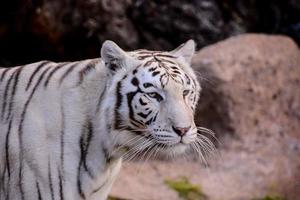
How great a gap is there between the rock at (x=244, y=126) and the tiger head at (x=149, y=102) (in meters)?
1.87

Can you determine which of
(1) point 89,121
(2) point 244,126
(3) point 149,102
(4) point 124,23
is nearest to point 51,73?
(1) point 89,121

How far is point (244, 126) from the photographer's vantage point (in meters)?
6.20

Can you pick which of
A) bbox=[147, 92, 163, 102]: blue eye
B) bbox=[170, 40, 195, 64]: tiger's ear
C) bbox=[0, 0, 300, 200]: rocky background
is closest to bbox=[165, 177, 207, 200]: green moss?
bbox=[0, 0, 300, 200]: rocky background

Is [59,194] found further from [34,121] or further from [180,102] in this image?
[180,102]

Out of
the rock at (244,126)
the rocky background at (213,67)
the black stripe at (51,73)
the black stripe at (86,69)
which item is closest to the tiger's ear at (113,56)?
the black stripe at (86,69)

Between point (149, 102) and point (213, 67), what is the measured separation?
7.95ft

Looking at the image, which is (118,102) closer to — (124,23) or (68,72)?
(68,72)

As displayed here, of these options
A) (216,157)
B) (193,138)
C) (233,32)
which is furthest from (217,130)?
(193,138)

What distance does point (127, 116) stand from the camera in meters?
3.80

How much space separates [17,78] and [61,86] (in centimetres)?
24

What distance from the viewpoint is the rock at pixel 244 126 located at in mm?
5816

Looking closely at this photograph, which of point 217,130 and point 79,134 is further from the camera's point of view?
point 217,130

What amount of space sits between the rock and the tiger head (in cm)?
187

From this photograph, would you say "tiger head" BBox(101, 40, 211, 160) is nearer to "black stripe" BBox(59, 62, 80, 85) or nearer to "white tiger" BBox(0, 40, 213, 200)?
"white tiger" BBox(0, 40, 213, 200)
